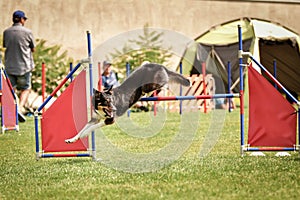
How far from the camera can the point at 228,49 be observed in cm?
1470

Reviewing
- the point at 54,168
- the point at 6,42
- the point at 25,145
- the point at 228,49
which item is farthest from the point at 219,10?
the point at 54,168

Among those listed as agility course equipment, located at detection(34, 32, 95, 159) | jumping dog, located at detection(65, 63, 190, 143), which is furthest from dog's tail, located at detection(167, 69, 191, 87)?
agility course equipment, located at detection(34, 32, 95, 159)

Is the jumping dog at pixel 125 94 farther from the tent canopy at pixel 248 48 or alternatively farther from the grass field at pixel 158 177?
the tent canopy at pixel 248 48

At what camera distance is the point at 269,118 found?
565 cm

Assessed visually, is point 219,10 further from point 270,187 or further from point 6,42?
point 270,187

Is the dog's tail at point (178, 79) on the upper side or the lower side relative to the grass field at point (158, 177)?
upper

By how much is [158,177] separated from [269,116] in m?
1.51

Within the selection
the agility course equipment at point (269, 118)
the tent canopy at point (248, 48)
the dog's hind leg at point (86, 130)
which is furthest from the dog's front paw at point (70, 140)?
the tent canopy at point (248, 48)

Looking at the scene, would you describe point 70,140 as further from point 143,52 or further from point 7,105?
point 143,52

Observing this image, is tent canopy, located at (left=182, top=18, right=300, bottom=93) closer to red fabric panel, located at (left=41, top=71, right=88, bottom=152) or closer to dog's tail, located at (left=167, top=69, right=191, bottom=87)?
dog's tail, located at (left=167, top=69, right=191, bottom=87)

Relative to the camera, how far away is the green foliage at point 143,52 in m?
15.0

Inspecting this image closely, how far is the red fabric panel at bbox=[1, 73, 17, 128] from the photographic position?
8625 millimetres

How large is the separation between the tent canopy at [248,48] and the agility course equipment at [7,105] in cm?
673

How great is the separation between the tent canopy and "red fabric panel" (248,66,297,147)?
8568mm
